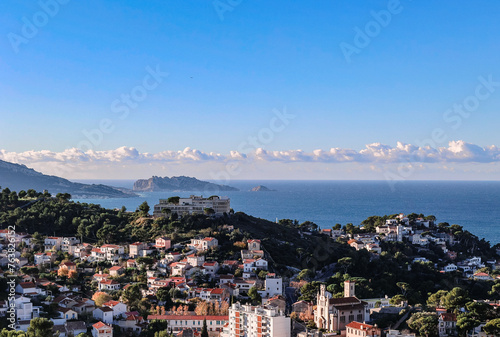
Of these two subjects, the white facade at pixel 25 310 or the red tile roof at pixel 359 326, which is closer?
the red tile roof at pixel 359 326

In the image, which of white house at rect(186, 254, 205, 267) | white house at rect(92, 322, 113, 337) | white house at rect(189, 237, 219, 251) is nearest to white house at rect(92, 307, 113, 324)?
white house at rect(92, 322, 113, 337)

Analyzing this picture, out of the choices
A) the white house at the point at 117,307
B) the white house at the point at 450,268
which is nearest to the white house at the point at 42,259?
the white house at the point at 117,307

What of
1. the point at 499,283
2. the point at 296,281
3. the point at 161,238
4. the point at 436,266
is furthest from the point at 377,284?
the point at 161,238

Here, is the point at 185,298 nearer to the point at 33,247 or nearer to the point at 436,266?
the point at 33,247

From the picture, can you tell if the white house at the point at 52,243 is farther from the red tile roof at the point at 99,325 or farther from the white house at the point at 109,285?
the red tile roof at the point at 99,325

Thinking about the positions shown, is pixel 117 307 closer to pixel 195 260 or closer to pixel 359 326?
pixel 195 260
